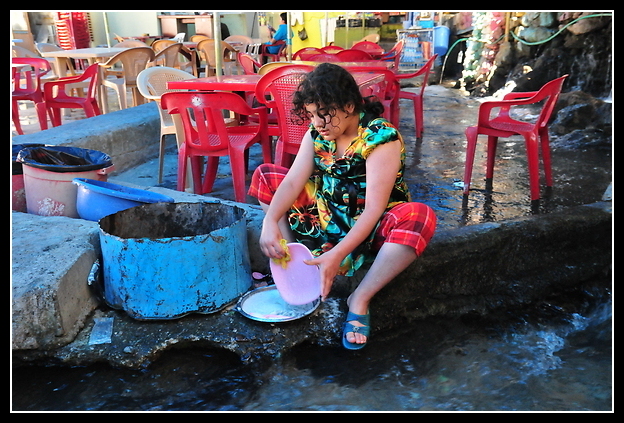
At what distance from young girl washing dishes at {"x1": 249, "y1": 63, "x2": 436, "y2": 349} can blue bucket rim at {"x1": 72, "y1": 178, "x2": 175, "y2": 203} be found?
0.79 metres

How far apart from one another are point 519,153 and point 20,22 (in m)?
15.8

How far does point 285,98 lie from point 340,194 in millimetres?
1507

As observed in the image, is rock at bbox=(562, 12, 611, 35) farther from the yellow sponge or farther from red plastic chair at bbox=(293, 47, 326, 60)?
the yellow sponge

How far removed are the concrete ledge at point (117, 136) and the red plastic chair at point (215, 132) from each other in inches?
42.0

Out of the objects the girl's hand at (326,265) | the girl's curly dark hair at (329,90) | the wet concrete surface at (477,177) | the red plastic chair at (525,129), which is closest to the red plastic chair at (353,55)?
the wet concrete surface at (477,177)

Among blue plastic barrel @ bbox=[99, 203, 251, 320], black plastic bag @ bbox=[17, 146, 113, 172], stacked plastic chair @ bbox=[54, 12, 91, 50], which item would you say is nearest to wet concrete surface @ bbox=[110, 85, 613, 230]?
black plastic bag @ bbox=[17, 146, 113, 172]

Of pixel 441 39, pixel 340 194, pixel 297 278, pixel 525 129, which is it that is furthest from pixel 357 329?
pixel 441 39

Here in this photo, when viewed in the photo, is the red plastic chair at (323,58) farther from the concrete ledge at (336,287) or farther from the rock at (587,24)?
the rock at (587,24)

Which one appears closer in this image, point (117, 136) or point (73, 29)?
point (117, 136)

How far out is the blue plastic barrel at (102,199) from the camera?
2.90 metres

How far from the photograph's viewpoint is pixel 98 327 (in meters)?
2.37

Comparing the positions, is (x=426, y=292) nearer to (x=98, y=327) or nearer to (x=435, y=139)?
(x=98, y=327)

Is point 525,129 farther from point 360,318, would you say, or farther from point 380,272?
point 360,318

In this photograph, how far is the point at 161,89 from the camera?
16.5ft
